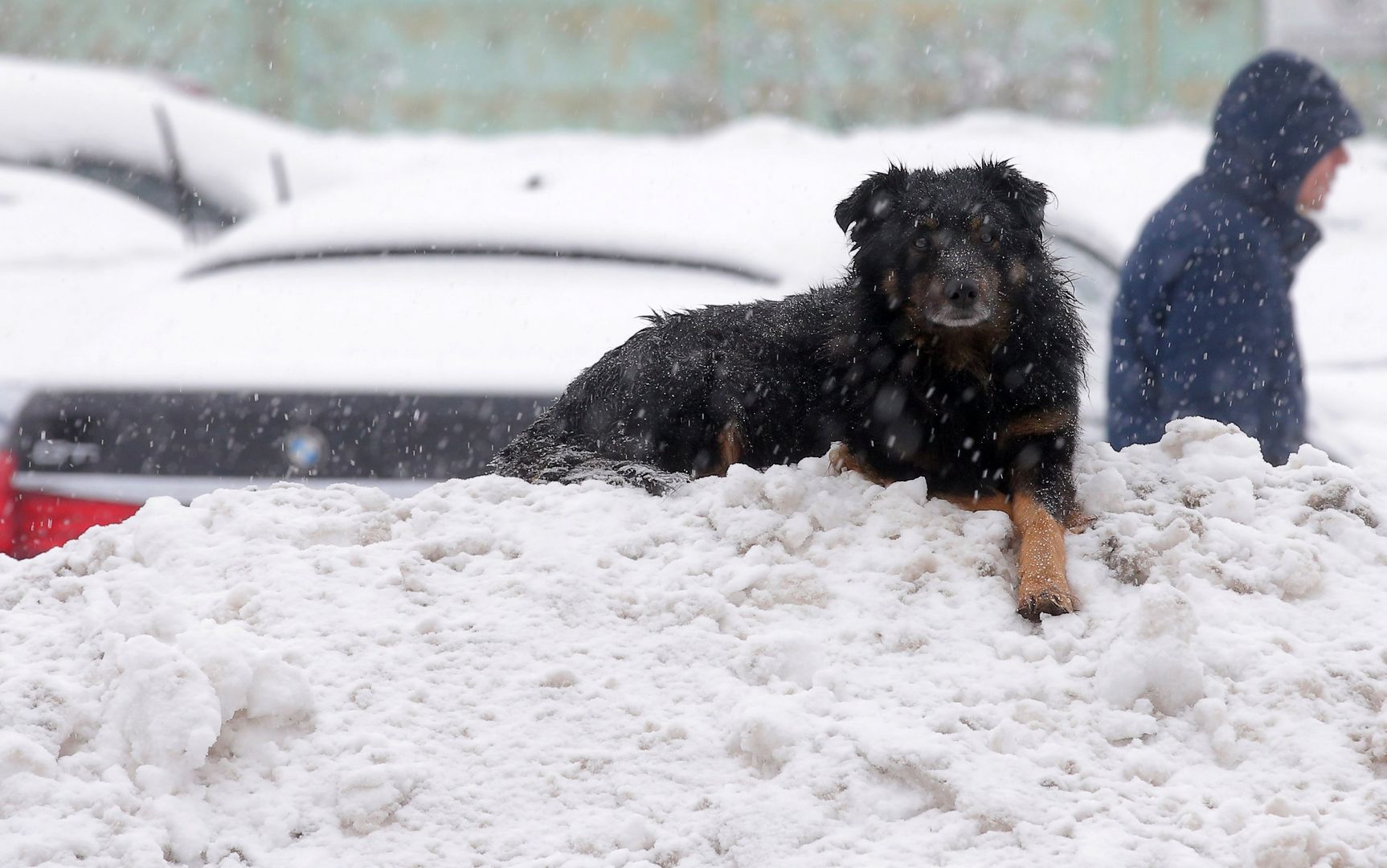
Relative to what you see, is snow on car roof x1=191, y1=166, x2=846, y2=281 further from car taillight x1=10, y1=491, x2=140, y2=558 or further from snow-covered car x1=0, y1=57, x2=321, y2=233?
snow-covered car x1=0, y1=57, x2=321, y2=233

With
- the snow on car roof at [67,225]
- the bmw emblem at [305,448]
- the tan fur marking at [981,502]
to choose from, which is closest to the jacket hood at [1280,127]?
the tan fur marking at [981,502]

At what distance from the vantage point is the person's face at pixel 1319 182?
4594mm

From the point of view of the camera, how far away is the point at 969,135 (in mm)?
13273

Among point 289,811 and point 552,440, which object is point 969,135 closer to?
point 552,440

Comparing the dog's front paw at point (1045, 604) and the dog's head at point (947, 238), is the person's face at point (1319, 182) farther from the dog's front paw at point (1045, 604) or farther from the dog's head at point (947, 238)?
the dog's front paw at point (1045, 604)

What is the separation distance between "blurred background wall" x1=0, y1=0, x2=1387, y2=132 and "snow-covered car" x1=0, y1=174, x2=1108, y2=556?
1313 centimetres

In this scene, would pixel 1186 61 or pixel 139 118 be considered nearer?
pixel 139 118

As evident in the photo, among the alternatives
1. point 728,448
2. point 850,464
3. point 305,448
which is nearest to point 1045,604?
point 850,464

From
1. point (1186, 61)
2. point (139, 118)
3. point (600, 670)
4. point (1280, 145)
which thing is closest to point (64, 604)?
point (600, 670)

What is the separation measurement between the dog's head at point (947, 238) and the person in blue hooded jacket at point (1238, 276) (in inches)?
56.0

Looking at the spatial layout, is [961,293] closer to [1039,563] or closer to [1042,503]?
[1042,503]

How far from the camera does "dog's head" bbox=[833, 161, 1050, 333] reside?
310 centimetres

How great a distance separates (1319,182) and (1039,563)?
269 centimetres

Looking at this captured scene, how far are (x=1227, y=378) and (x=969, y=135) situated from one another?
9272 mm
